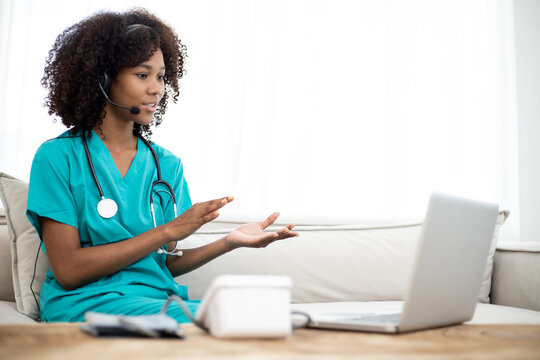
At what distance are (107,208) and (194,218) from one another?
0.29 meters

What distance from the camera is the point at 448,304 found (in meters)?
0.94

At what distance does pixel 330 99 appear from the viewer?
2484mm

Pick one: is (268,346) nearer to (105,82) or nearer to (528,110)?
(105,82)

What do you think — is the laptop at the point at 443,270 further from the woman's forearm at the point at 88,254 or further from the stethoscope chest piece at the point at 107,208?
the stethoscope chest piece at the point at 107,208

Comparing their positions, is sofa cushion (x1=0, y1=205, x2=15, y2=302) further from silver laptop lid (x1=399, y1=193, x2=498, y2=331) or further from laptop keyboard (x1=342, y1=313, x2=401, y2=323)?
silver laptop lid (x1=399, y1=193, x2=498, y2=331)

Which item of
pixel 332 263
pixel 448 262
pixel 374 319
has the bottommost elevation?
pixel 332 263

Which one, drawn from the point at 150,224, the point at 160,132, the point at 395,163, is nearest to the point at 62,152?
the point at 150,224

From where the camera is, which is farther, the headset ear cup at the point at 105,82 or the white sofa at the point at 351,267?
the white sofa at the point at 351,267

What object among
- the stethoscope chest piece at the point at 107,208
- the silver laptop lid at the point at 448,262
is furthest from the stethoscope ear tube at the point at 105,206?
the silver laptop lid at the point at 448,262

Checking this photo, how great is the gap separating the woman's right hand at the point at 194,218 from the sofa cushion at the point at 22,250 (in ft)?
1.56

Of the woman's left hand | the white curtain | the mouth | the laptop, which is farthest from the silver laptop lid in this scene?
the white curtain

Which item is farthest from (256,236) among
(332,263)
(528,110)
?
(528,110)

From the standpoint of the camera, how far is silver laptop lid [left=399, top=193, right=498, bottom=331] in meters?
0.83

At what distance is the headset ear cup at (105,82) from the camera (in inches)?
59.2
